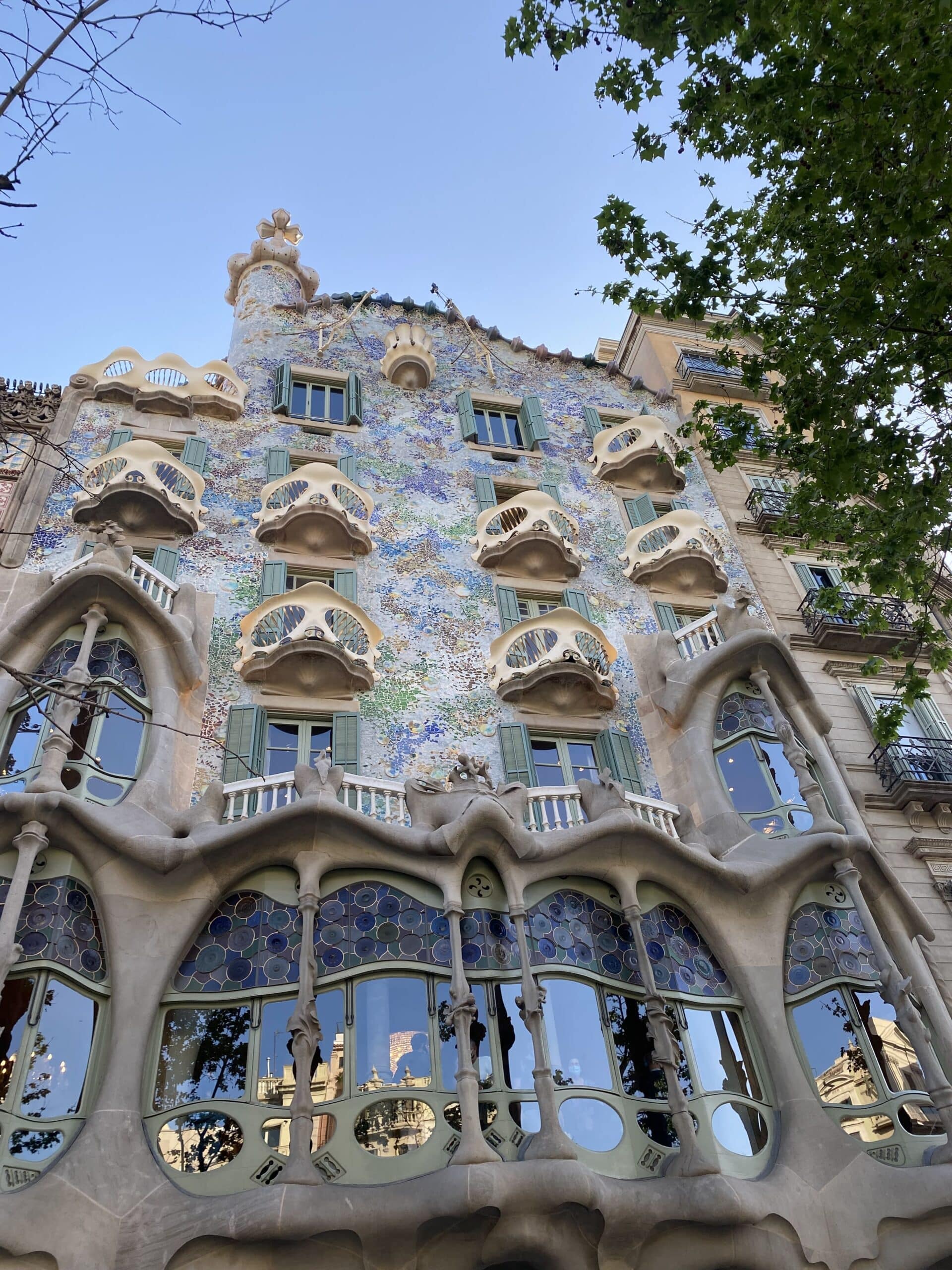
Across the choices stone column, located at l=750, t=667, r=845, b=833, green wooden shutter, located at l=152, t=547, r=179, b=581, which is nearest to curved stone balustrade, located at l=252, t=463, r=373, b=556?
green wooden shutter, located at l=152, t=547, r=179, b=581

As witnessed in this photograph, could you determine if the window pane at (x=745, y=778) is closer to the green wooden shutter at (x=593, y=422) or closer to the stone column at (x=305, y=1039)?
the stone column at (x=305, y=1039)

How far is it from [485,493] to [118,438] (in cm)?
682

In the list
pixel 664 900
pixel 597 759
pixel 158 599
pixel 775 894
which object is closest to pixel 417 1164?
pixel 664 900

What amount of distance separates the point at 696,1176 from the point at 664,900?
3333mm

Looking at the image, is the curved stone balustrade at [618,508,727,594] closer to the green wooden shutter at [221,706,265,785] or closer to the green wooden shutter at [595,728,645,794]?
the green wooden shutter at [595,728,645,794]

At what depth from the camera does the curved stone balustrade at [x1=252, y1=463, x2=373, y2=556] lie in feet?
56.4

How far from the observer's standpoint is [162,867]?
445 inches

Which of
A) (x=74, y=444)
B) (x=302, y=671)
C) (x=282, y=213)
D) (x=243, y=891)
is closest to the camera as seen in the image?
(x=243, y=891)

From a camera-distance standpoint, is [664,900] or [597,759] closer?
[664,900]

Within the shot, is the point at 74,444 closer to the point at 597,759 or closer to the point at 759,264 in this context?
the point at 597,759

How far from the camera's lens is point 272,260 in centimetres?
2444

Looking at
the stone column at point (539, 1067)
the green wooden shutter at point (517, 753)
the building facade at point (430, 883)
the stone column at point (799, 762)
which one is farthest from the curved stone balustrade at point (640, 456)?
the stone column at point (539, 1067)

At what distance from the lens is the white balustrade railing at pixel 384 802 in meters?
12.5

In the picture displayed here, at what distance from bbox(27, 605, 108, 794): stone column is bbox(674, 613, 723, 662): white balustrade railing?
29.7 ft
